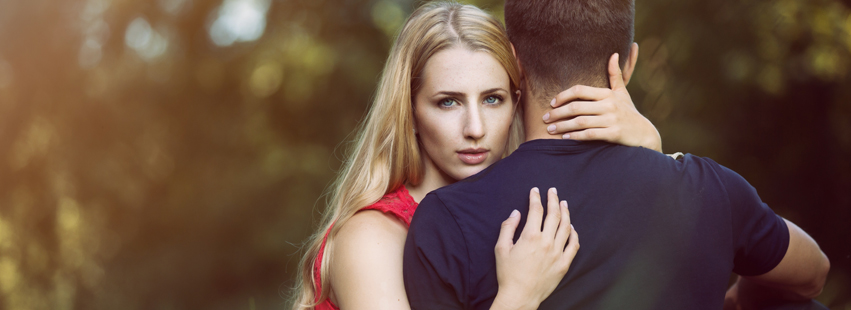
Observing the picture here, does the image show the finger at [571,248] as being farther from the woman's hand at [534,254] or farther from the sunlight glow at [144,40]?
the sunlight glow at [144,40]

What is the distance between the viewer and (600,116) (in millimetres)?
1165

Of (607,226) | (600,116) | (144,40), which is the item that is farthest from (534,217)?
(144,40)

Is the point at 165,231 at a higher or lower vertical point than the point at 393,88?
lower

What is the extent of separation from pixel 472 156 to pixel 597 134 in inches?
17.3

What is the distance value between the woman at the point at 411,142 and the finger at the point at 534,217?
25cm

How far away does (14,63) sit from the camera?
15.2 ft

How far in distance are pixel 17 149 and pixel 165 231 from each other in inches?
54.3

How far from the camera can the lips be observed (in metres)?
1.54

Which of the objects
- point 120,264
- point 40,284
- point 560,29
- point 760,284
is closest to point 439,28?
point 560,29

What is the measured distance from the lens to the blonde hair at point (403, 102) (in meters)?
1.58

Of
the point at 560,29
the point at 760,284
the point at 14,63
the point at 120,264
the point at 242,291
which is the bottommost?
the point at 242,291

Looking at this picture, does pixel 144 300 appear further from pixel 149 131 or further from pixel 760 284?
pixel 760 284

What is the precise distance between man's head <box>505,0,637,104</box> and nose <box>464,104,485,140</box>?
0.24 m

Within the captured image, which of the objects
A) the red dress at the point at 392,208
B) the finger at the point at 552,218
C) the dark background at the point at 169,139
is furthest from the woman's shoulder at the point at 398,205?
the dark background at the point at 169,139
